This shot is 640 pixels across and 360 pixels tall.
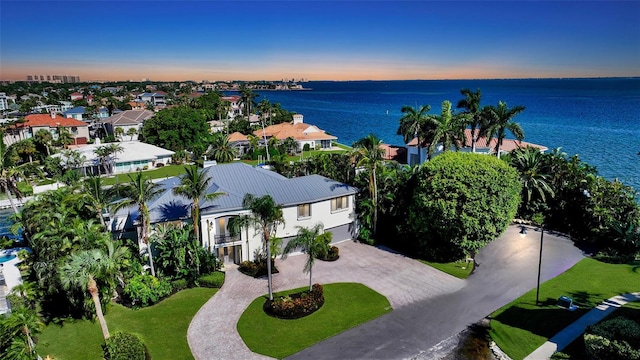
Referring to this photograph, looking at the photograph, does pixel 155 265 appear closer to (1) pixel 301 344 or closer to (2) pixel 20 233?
(1) pixel 301 344

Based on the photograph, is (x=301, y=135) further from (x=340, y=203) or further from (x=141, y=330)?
(x=141, y=330)

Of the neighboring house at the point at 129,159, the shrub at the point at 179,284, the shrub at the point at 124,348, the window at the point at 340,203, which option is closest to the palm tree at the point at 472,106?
the window at the point at 340,203

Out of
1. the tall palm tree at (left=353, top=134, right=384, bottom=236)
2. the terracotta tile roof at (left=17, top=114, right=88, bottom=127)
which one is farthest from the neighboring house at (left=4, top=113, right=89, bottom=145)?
the tall palm tree at (left=353, top=134, right=384, bottom=236)

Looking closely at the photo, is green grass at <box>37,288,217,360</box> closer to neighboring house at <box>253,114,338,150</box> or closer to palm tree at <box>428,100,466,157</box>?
palm tree at <box>428,100,466,157</box>

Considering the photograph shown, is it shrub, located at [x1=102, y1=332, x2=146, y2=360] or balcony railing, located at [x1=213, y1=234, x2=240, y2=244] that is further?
balcony railing, located at [x1=213, y1=234, x2=240, y2=244]

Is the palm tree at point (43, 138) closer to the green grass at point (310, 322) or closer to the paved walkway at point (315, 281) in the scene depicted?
the paved walkway at point (315, 281)

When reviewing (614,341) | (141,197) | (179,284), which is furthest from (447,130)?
(141,197)
